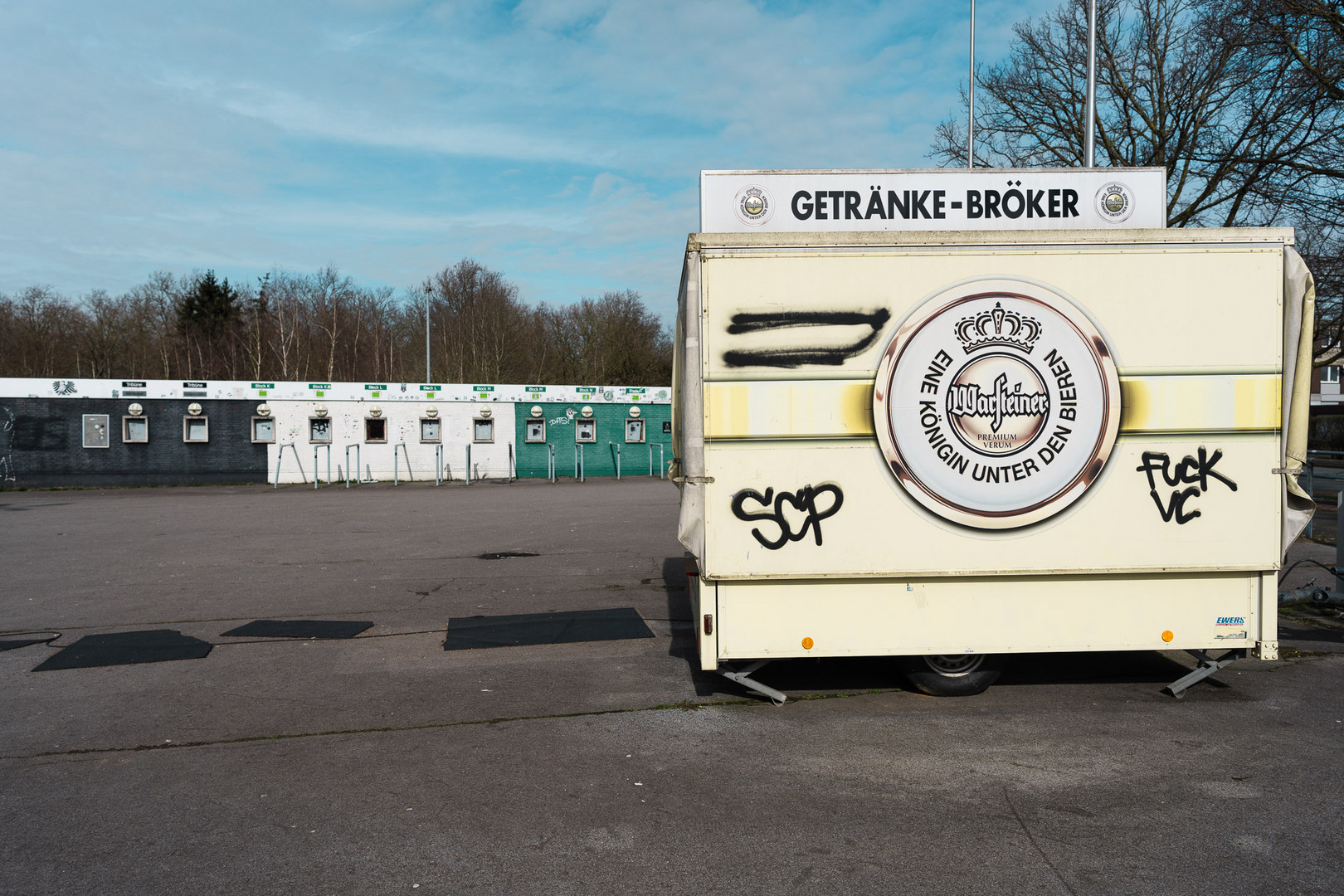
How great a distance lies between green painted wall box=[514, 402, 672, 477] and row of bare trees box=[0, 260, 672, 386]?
643 cm

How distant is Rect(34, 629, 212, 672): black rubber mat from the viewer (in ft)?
23.7

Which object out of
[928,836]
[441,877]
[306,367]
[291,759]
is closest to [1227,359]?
[928,836]

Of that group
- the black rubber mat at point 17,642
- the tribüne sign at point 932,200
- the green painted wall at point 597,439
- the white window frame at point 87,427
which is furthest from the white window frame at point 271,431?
the tribüne sign at point 932,200

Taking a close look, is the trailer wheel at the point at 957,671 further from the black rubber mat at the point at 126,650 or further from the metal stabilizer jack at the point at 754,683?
the black rubber mat at the point at 126,650

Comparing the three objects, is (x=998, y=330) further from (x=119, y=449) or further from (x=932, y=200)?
(x=119, y=449)

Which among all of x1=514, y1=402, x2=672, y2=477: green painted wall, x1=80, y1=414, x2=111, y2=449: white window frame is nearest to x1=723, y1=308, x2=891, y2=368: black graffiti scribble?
x1=514, y1=402, x2=672, y2=477: green painted wall

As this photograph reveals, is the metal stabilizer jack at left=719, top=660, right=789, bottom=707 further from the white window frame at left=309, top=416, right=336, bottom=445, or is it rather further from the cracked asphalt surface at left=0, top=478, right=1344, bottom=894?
the white window frame at left=309, top=416, right=336, bottom=445

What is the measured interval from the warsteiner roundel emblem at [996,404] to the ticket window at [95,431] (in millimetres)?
29647

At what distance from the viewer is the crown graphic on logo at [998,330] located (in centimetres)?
536

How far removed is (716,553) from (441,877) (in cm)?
239

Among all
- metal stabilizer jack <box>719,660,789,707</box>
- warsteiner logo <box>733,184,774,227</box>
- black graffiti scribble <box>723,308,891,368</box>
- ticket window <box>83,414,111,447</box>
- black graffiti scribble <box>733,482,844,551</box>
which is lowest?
metal stabilizer jack <box>719,660,789,707</box>

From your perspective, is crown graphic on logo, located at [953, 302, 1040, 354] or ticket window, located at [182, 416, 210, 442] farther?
ticket window, located at [182, 416, 210, 442]

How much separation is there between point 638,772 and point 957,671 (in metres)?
2.34

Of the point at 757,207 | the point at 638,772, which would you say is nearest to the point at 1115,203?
the point at 757,207
